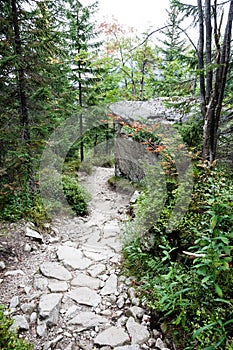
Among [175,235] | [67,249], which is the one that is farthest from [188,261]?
[67,249]

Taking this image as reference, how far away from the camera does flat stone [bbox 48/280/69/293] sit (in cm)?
291

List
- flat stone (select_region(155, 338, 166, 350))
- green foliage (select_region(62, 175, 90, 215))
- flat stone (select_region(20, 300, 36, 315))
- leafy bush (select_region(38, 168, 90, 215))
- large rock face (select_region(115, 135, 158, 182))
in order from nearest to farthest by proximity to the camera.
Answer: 1. flat stone (select_region(155, 338, 166, 350))
2. flat stone (select_region(20, 300, 36, 315))
3. leafy bush (select_region(38, 168, 90, 215))
4. green foliage (select_region(62, 175, 90, 215))
5. large rock face (select_region(115, 135, 158, 182))

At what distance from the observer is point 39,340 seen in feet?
7.32

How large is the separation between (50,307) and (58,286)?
1.58ft

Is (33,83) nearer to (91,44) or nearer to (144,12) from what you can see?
(91,44)

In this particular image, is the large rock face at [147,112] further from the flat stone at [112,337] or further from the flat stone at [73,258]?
the flat stone at [112,337]

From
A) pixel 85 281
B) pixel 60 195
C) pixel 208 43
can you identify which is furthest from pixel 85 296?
pixel 208 43

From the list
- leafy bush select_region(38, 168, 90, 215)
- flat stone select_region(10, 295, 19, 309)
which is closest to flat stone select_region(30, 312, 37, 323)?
flat stone select_region(10, 295, 19, 309)

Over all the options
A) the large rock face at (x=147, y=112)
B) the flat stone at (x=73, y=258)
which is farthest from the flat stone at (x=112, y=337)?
the large rock face at (x=147, y=112)

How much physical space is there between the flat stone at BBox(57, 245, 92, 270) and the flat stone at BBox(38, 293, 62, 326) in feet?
2.47

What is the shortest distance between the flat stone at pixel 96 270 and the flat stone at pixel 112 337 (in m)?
1.02

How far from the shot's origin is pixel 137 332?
7.53 ft

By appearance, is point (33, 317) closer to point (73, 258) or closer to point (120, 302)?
point (120, 302)

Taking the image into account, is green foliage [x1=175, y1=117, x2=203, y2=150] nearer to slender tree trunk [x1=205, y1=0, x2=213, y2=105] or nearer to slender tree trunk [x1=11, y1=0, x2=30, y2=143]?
slender tree trunk [x1=205, y1=0, x2=213, y2=105]
